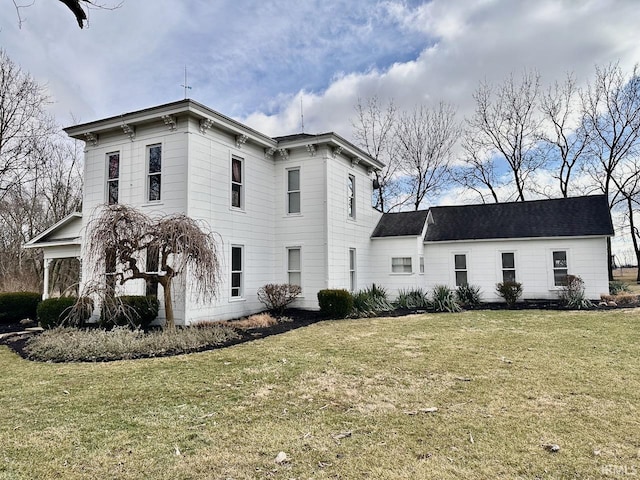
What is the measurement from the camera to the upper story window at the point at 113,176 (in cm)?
1240

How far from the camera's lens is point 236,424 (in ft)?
13.5

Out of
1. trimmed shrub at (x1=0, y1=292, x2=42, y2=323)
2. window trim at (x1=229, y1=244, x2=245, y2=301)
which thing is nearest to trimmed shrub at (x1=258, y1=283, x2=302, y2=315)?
window trim at (x1=229, y1=244, x2=245, y2=301)

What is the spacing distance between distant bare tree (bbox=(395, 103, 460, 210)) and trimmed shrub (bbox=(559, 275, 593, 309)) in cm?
1349

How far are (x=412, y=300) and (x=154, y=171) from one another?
10.6m

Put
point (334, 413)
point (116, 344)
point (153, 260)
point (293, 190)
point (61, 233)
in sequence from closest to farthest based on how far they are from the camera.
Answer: point (334, 413) < point (116, 344) < point (153, 260) < point (61, 233) < point (293, 190)

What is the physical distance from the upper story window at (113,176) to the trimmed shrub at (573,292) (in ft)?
52.9

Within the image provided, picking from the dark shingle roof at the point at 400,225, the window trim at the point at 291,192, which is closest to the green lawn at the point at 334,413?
the window trim at the point at 291,192

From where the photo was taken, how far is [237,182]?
1295 centimetres

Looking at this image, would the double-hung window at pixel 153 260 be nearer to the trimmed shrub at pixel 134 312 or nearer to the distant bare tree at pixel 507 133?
the trimmed shrub at pixel 134 312

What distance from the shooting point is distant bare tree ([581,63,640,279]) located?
2458 cm

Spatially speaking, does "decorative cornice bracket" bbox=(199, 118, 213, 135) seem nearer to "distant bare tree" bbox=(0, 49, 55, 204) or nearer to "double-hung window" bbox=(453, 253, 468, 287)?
"double-hung window" bbox=(453, 253, 468, 287)

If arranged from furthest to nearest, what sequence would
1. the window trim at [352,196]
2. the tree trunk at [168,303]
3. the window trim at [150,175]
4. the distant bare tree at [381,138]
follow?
the distant bare tree at [381,138] < the window trim at [352,196] < the window trim at [150,175] < the tree trunk at [168,303]

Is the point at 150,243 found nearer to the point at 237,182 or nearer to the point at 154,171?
the point at 154,171

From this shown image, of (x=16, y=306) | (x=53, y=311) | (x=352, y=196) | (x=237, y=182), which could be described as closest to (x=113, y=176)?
(x=237, y=182)
